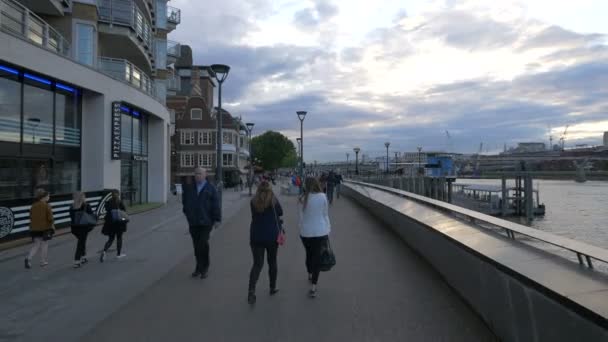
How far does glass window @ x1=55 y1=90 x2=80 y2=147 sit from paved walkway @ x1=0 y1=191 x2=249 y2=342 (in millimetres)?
5186


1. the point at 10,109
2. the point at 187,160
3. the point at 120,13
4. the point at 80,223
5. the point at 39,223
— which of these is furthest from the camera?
the point at 187,160

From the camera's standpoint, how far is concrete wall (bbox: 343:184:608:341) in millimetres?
3137

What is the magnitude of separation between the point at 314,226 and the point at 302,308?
3.76 ft

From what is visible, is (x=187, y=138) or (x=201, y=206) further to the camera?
(x=187, y=138)

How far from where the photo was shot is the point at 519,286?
160 inches

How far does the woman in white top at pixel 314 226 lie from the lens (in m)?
6.47

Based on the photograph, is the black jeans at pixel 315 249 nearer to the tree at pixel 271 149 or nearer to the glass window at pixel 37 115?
the glass window at pixel 37 115

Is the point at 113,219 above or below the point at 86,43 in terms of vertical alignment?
below

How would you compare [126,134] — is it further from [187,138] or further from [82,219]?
[187,138]

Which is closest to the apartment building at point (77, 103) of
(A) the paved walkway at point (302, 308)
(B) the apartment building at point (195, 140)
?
(A) the paved walkway at point (302, 308)

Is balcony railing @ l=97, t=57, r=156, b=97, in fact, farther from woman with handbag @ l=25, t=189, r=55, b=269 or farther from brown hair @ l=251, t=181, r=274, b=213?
brown hair @ l=251, t=181, r=274, b=213

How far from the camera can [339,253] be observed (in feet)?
32.0

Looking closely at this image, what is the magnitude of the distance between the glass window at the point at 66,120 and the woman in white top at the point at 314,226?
484 inches

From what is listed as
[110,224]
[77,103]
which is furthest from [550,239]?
[77,103]
